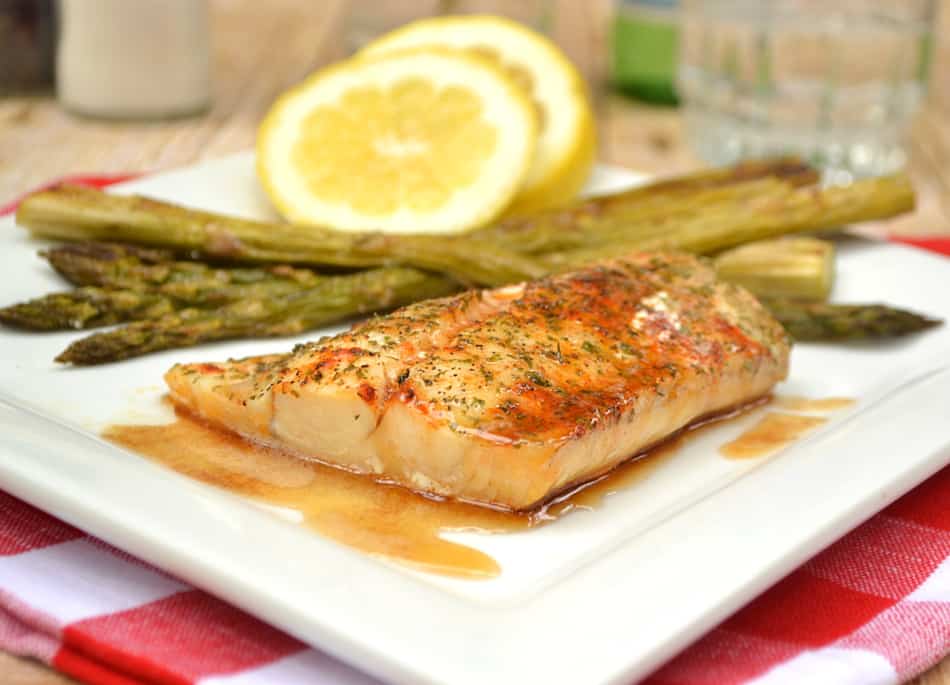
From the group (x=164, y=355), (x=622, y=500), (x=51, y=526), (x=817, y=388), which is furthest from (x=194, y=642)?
(x=817, y=388)

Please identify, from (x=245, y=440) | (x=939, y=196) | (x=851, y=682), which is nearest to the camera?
(x=851, y=682)

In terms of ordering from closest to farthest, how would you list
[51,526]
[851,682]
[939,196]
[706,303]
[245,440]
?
1. [851,682]
2. [51,526]
3. [245,440]
4. [706,303]
5. [939,196]

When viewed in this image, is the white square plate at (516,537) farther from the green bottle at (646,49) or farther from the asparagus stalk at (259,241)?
the green bottle at (646,49)

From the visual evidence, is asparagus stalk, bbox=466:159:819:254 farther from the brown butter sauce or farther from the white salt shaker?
the white salt shaker

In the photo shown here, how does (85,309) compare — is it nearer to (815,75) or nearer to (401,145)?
(401,145)

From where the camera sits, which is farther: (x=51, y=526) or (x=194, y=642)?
(x=51, y=526)

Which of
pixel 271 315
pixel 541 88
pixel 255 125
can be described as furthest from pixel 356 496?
pixel 255 125

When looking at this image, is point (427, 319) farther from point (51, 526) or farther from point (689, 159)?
point (689, 159)

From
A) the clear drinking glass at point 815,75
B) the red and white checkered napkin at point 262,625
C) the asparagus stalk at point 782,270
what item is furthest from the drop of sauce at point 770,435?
the clear drinking glass at point 815,75
